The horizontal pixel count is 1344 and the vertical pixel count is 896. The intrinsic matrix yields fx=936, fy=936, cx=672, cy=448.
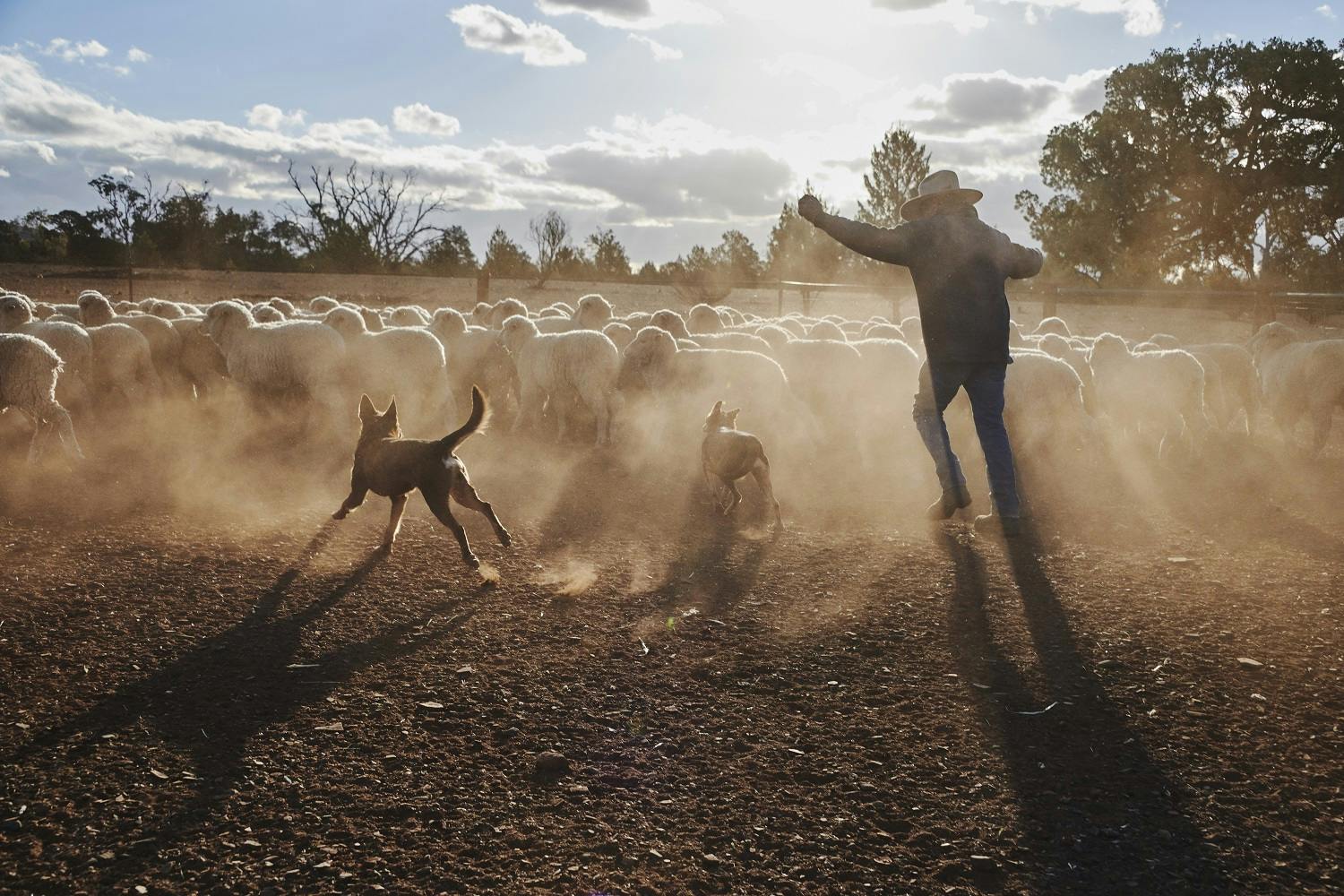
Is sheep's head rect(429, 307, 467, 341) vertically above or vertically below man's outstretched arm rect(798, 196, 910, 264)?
below

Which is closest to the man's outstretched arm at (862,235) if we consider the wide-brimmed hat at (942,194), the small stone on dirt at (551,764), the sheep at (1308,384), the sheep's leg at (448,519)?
the wide-brimmed hat at (942,194)

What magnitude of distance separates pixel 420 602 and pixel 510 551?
43.4 inches

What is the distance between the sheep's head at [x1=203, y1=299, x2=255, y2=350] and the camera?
10570mm

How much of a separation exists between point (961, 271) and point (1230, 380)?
7.08 m

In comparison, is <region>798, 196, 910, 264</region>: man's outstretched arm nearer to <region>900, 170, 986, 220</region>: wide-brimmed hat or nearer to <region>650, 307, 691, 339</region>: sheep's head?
<region>900, 170, 986, 220</region>: wide-brimmed hat

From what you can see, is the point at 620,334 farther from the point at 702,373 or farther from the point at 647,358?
the point at 702,373

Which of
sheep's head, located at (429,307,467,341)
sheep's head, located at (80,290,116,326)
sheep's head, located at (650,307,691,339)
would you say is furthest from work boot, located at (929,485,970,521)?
sheep's head, located at (80,290,116,326)

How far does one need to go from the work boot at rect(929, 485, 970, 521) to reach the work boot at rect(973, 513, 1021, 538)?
17 centimetres

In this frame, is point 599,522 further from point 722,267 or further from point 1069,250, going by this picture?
point 722,267

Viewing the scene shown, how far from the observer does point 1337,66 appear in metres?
28.8

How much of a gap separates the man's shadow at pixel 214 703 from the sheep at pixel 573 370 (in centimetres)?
561

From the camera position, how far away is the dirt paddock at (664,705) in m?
Answer: 2.84

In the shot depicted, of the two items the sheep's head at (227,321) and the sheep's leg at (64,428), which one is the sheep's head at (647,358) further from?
the sheep's leg at (64,428)

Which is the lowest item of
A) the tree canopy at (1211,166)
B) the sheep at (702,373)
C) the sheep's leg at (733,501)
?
the sheep's leg at (733,501)
